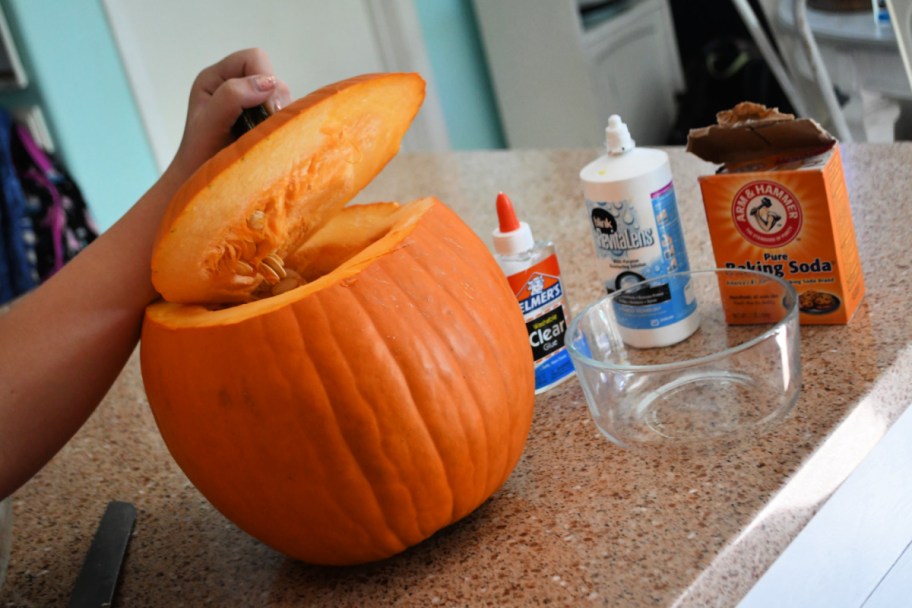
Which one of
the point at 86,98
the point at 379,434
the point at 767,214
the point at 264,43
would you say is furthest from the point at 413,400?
the point at 264,43

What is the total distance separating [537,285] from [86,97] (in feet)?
7.41

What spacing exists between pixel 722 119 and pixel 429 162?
0.87 m

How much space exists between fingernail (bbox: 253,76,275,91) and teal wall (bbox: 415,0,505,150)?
9.53 feet

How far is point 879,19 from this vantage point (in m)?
1.56

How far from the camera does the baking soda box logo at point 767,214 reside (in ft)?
2.45

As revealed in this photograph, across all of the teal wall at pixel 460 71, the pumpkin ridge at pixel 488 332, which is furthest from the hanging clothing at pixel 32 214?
the pumpkin ridge at pixel 488 332

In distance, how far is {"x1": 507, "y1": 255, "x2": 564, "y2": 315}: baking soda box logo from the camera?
0.76m

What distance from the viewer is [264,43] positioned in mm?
3193

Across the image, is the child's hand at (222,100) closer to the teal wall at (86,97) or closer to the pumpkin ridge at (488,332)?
the pumpkin ridge at (488,332)

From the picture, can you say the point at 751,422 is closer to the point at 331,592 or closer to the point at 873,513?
the point at 873,513

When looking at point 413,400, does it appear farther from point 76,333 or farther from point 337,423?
point 76,333

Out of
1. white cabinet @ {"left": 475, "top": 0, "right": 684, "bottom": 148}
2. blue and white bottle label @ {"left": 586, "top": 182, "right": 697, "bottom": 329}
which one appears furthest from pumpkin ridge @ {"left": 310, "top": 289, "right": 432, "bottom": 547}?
white cabinet @ {"left": 475, "top": 0, "right": 684, "bottom": 148}

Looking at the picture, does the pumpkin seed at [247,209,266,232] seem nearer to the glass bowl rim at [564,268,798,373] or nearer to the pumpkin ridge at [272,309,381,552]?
the pumpkin ridge at [272,309,381,552]

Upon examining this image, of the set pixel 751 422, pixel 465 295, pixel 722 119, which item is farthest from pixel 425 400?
pixel 722 119
